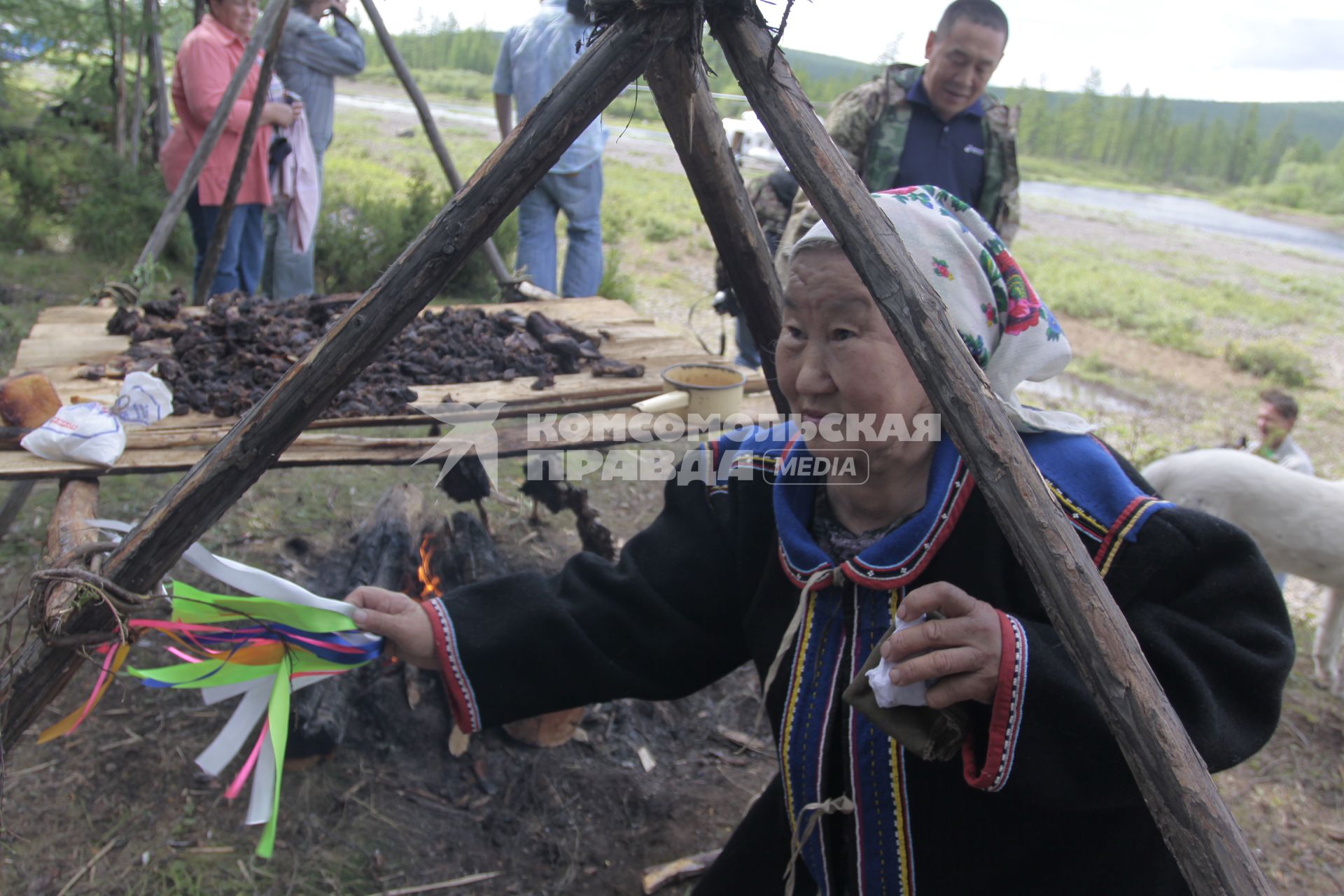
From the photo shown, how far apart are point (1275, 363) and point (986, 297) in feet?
41.2

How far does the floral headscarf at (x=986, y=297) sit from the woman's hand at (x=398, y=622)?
1.09m

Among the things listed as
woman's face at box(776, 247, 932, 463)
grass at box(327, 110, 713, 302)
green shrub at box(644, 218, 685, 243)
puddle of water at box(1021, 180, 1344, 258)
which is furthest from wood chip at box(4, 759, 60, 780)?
puddle of water at box(1021, 180, 1344, 258)

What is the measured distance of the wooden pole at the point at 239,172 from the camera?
4.88 m

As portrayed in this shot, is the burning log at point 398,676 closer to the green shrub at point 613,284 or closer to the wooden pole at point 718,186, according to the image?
the wooden pole at point 718,186

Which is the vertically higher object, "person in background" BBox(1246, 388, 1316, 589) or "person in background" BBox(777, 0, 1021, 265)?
"person in background" BBox(777, 0, 1021, 265)

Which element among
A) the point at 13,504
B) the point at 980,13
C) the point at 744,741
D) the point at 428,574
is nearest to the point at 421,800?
the point at 428,574

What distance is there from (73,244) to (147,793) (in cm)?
822

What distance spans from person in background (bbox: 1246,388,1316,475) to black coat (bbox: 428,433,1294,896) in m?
4.60

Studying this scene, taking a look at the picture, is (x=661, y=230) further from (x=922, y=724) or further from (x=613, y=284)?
(x=922, y=724)

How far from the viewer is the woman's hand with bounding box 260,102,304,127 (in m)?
5.36

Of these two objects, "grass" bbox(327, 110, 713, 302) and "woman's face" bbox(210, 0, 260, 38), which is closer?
"woman's face" bbox(210, 0, 260, 38)

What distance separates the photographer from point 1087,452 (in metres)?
1.67

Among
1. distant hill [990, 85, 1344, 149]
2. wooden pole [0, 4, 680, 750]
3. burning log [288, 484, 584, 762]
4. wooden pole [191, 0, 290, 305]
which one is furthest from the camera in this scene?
distant hill [990, 85, 1344, 149]

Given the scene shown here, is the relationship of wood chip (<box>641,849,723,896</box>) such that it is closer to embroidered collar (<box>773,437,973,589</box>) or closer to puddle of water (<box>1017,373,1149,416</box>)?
embroidered collar (<box>773,437,973,589</box>)
